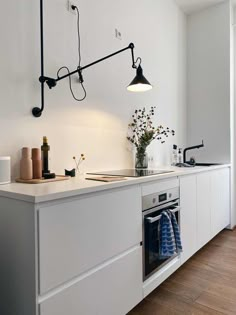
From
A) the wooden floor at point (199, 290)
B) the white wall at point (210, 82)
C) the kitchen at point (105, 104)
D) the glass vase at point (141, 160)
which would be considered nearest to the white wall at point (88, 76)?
the kitchen at point (105, 104)

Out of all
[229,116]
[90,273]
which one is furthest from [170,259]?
[229,116]

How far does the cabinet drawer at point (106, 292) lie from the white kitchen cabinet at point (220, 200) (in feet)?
4.80

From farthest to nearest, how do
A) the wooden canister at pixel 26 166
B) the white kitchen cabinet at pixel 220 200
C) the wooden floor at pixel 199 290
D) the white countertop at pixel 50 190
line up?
1. the white kitchen cabinet at pixel 220 200
2. the wooden floor at pixel 199 290
3. the wooden canister at pixel 26 166
4. the white countertop at pixel 50 190

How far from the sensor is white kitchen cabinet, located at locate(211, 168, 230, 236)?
2.71 metres

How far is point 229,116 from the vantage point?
3.12 metres

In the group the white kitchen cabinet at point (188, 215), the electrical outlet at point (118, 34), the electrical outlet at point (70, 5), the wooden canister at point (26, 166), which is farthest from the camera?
the electrical outlet at point (118, 34)

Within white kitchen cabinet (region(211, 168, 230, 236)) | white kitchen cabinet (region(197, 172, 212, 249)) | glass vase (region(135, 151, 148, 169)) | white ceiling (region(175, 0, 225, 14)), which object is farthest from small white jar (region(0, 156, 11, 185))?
white ceiling (region(175, 0, 225, 14))

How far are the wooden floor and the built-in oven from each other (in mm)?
204

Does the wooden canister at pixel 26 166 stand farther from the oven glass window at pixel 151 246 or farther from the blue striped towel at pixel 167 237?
the blue striped towel at pixel 167 237

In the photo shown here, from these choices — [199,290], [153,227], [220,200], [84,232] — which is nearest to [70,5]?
[84,232]

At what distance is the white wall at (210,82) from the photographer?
315 centimetres

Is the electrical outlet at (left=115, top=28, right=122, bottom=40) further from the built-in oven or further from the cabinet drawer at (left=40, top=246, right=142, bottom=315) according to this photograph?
the cabinet drawer at (left=40, top=246, right=142, bottom=315)

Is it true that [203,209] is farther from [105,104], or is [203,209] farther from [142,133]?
[105,104]

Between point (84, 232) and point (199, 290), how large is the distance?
1212 millimetres
